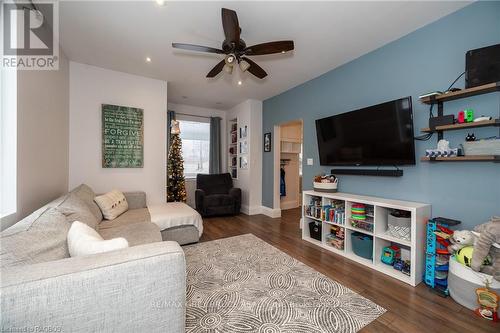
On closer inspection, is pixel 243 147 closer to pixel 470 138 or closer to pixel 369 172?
pixel 369 172

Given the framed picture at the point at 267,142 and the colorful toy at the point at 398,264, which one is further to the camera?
the framed picture at the point at 267,142

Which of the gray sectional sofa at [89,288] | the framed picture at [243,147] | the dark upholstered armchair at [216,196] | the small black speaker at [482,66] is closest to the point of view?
the gray sectional sofa at [89,288]

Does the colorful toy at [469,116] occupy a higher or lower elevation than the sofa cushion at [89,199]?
higher

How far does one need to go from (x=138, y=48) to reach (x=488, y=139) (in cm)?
392

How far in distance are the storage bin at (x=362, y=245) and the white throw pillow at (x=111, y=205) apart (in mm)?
3167

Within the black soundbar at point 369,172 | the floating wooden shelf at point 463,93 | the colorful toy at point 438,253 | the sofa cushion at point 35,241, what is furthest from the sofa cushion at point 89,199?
the floating wooden shelf at point 463,93

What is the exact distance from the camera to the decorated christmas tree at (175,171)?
4.64 metres

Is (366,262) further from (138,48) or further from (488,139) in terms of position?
(138,48)

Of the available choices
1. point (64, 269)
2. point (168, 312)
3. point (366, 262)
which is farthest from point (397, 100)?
point (64, 269)

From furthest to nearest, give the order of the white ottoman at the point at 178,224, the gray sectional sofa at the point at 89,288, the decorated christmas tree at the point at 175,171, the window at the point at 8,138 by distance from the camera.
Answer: the decorated christmas tree at the point at 175,171, the white ottoman at the point at 178,224, the window at the point at 8,138, the gray sectional sofa at the point at 89,288

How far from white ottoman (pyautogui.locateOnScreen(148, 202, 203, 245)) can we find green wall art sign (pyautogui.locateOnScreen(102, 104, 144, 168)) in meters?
1.15

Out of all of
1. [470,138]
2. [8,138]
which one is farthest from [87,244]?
[470,138]

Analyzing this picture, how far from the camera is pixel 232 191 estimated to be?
4.80 m
